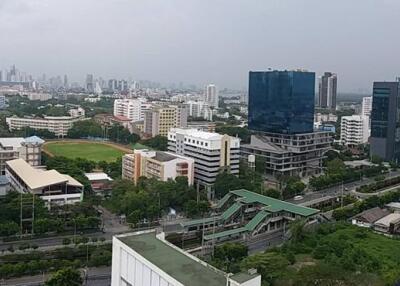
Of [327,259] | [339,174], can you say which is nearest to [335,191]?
[339,174]

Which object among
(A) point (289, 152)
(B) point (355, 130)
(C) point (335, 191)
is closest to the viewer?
(C) point (335, 191)

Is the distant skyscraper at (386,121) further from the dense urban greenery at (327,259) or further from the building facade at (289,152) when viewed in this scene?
the dense urban greenery at (327,259)

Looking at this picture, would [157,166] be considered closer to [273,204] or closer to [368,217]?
[273,204]

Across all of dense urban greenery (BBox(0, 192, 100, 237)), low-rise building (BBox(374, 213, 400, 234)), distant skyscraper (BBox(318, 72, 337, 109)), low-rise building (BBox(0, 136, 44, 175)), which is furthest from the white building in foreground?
distant skyscraper (BBox(318, 72, 337, 109))

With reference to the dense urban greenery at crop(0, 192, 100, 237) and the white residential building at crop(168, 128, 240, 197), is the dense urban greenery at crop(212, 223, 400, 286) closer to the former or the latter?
the dense urban greenery at crop(0, 192, 100, 237)

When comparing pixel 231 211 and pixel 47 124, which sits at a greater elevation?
pixel 47 124

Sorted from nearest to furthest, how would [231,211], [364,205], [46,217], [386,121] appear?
[46,217] < [231,211] < [364,205] < [386,121]

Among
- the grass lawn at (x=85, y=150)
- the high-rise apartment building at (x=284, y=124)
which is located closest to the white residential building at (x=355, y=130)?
the high-rise apartment building at (x=284, y=124)

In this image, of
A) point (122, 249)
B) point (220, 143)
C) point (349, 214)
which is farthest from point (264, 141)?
point (122, 249)

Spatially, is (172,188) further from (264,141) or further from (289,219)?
(264,141)
